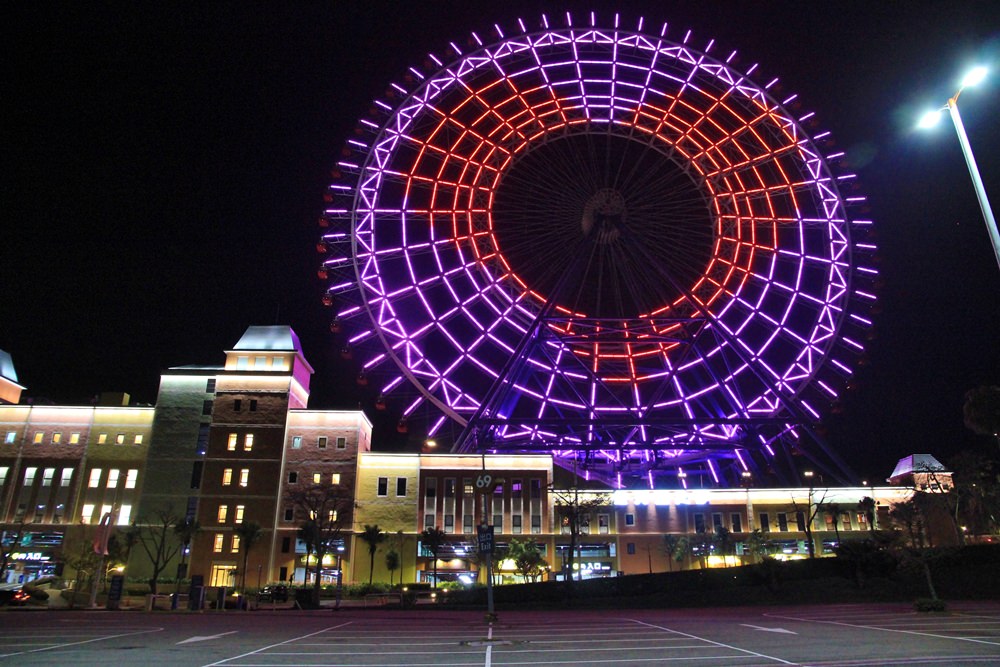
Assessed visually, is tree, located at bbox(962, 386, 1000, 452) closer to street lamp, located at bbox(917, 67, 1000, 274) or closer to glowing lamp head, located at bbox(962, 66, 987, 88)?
street lamp, located at bbox(917, 67, 1000, 274)

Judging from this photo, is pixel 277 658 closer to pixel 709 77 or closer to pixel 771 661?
pixel 771 661

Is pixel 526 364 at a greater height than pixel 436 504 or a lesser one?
greater

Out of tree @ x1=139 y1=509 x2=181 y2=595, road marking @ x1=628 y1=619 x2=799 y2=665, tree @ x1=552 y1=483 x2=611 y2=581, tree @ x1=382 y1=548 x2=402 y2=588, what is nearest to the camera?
road marking @ x1=628 y1=619 x2=799 y2=665

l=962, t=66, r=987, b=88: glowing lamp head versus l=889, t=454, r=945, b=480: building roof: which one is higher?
l=889, t=454, r=945, b=480: building roof

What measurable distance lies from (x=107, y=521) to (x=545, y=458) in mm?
40367

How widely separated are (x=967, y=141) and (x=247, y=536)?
5869 centimetres

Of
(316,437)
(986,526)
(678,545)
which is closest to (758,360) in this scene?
(678,545)

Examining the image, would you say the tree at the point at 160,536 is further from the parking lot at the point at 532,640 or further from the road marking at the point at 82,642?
the road marking at the point at 82,642

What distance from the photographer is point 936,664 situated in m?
14.5

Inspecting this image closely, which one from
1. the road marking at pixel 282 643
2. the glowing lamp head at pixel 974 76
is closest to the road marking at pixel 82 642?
the road marking at pixel 282 643

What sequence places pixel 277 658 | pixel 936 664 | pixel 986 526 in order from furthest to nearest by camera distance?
pixel 986 526, pixel 277 658, pixel 936 664

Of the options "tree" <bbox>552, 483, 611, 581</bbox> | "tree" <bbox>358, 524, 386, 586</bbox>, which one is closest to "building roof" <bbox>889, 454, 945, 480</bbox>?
"tree" <bbox>552, 483, 611, 581</bbox>

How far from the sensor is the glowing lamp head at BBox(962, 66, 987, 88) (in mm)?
15195

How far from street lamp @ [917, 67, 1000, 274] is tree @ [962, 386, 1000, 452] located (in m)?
45.6
